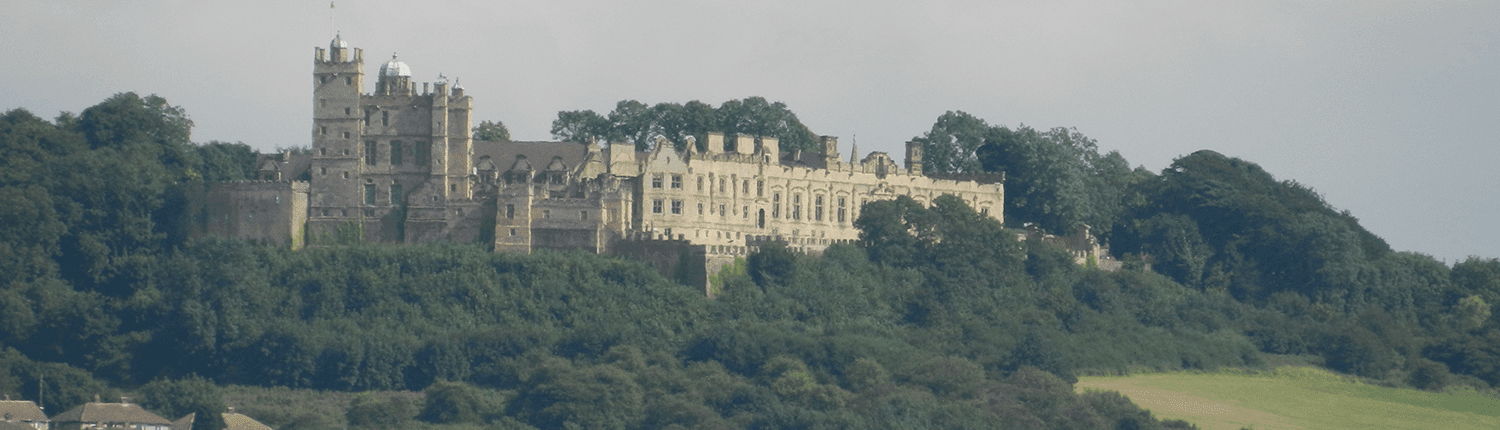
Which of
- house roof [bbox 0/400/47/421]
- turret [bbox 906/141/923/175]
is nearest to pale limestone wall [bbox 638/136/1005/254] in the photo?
turret [bbox 906/141/923/175]

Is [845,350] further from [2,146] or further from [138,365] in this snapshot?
[2,146]

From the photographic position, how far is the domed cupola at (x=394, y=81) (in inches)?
4082

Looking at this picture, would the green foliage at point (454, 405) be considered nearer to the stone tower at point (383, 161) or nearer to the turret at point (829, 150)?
the stone tower at point (383, 161)

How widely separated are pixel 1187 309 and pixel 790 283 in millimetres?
18704

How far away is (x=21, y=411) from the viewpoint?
94.6 metres

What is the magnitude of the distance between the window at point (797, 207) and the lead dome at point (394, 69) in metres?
16.4

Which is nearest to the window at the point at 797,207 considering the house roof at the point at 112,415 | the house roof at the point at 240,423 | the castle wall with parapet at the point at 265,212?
the castle wall with parapet at the point at 265,212

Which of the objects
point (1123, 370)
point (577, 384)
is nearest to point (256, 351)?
point (577, 384)

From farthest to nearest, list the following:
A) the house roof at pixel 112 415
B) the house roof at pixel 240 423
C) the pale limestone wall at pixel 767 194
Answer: the pale limestone wall at pixel 767 194
the house roof at pixel 112 415
the house roof at pixel 240 423

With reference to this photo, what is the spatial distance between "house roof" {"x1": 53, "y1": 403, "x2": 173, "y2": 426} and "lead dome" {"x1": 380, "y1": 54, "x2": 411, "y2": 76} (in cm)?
1606

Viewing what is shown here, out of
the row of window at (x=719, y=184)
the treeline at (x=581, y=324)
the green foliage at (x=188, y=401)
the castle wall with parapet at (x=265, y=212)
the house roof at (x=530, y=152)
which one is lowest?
the green foliage at (x=188, y=401)

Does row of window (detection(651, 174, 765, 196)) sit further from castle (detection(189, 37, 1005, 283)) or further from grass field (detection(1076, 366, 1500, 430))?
grass field (detection(1076, 366, 1500, 430))

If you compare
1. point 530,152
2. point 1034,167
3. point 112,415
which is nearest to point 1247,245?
point 1034,167

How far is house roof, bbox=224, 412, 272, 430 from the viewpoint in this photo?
93.0 meters
